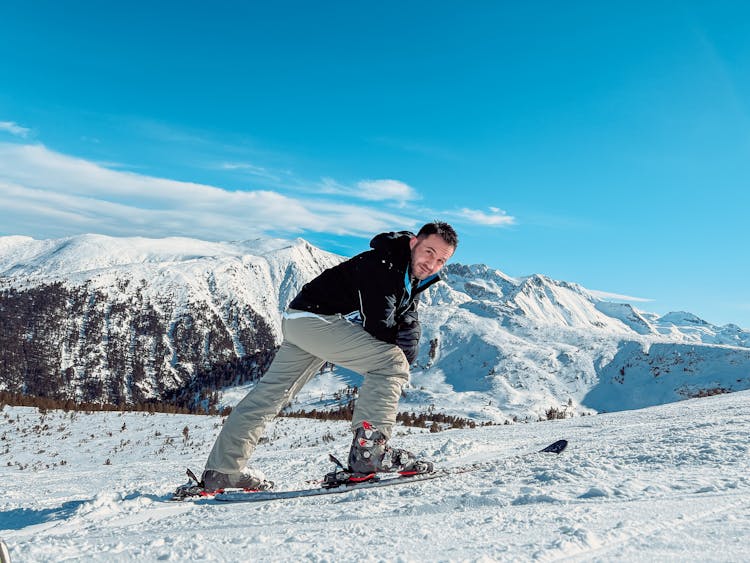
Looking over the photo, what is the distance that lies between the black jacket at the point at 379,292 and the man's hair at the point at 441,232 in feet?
0.53

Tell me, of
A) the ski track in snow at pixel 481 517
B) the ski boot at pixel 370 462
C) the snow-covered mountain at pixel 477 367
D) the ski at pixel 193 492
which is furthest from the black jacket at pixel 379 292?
the snow-covered mountain at pixel 477 367

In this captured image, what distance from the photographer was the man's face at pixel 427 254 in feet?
13.7

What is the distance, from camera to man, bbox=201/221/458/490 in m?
4.20

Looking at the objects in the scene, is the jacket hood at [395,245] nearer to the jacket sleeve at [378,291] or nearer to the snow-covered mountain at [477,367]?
the jacket sleeve at [378,291]

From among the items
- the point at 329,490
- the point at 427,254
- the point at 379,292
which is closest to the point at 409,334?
the point at 379,292

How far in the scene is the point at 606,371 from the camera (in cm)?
8506

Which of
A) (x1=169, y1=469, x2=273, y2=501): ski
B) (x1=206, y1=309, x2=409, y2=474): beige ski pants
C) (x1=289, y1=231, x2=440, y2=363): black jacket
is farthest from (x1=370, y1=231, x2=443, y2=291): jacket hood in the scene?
(x1=169, y1=469, x2=273, y2=501): ski

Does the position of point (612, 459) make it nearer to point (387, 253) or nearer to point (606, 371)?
point (387, 253)

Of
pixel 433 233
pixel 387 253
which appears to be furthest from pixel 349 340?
pixel 433 233

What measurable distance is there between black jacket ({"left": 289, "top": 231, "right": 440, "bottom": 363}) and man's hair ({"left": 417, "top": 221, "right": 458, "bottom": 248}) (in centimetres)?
16

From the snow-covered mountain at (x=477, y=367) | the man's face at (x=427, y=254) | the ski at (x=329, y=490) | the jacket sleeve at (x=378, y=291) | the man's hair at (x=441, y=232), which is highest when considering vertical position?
the man's hair at (x=441, y=232)

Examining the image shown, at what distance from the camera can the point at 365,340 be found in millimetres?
4281

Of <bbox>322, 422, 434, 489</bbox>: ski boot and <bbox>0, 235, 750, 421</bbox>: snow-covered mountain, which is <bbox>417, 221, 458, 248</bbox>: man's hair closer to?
<bbox>322, 422, 434, 489</bbox>: ski boot

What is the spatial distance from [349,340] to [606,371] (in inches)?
3565
